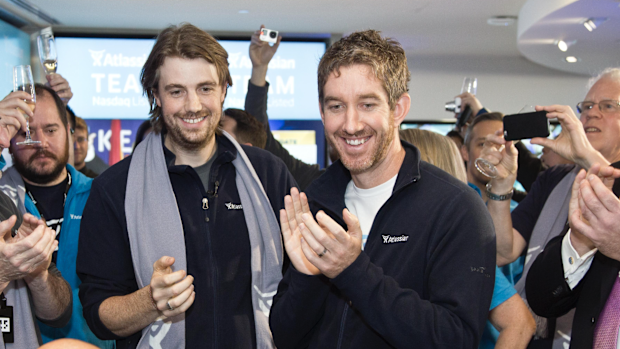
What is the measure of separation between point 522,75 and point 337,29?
352 centimetres

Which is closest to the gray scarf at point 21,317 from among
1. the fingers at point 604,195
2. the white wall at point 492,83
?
the fingers at point 604,195

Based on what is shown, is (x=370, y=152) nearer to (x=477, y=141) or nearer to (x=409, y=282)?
(x=409, y=282)

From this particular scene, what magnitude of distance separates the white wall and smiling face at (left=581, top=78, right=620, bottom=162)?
5.96m

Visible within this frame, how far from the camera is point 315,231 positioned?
1.26 meters

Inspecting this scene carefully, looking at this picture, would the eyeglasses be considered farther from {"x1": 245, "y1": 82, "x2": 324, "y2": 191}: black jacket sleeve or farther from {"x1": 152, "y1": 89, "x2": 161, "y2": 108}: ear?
{"x1": 152, "y1": 89, "x2": 161, "y2": 108}: ear

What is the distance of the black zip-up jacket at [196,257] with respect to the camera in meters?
1.80

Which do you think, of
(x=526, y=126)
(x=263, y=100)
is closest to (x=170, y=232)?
(x=526, y=126)

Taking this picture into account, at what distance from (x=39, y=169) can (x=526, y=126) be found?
2.14 m

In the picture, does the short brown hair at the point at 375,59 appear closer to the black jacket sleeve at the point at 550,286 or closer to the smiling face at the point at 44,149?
the black jacket sleeve at the point at 550,286

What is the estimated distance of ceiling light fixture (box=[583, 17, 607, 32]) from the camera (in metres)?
5.04

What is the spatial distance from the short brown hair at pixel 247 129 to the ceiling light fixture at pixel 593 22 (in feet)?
12.5

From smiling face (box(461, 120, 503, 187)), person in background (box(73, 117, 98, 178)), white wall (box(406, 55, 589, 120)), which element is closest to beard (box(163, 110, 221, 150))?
smiling face (box(461, 120, 503, 187))

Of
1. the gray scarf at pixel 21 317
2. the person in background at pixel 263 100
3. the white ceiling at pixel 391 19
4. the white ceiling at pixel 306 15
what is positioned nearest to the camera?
the gray scarf at pixel 21 317

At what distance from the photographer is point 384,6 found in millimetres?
5684
